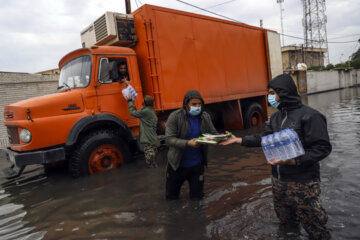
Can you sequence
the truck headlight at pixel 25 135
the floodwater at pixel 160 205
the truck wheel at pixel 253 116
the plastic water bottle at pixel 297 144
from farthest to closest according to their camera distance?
the truck wheel at pixel 253 116 < the truck headlight at pixel 25 135 < the floodwater at pixel 160 205 < the plastic water bottle at pixel 297 144

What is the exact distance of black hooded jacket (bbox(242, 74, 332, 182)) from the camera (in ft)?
6.31

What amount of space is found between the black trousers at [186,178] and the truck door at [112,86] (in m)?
2.66

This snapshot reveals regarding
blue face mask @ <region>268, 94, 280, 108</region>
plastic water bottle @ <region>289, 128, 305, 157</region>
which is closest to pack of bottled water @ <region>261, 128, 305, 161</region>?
plastic water bottle @ <region>289, 128, 305, 157</region>

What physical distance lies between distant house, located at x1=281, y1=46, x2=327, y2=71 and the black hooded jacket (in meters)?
39.5

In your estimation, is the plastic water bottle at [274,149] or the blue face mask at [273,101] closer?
the plastic water bottle at [274,149]

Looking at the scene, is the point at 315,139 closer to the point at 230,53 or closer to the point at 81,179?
the point at 81,179

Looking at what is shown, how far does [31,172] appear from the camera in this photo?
244 inches

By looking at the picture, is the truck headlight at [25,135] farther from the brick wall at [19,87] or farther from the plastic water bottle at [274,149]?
the brick wall at [19,87]

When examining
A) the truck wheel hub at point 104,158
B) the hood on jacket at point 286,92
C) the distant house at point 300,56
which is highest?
the distant house at point 300,56

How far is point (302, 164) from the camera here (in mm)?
1927

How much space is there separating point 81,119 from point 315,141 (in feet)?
13.9

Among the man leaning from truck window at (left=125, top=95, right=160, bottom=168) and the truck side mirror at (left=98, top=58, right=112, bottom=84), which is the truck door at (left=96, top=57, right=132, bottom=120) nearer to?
the truck side mirror at (left=98, top=58, right=112, bottom=84)

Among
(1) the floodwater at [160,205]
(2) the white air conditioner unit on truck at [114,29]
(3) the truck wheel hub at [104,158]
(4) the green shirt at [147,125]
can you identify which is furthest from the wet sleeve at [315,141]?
(2) the white air conditioner unit on truck at [114,29]

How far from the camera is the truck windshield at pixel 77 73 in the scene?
5137 mm
